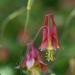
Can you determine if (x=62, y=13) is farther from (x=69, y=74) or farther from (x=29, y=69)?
(x=29, y=69)

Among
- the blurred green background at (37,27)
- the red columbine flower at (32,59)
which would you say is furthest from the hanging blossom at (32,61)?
the blurred green background at (37,27)

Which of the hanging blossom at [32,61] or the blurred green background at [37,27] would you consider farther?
the blurred green background at [37,27]

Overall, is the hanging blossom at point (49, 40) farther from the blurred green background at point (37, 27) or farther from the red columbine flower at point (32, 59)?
the blurred green background at point (37, 27)

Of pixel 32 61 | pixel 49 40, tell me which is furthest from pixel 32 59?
pixel 49 40

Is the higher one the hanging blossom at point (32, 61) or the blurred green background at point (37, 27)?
the hanging blossom at point (32, 61)

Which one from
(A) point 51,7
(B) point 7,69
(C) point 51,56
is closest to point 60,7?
(A) point 51,7
